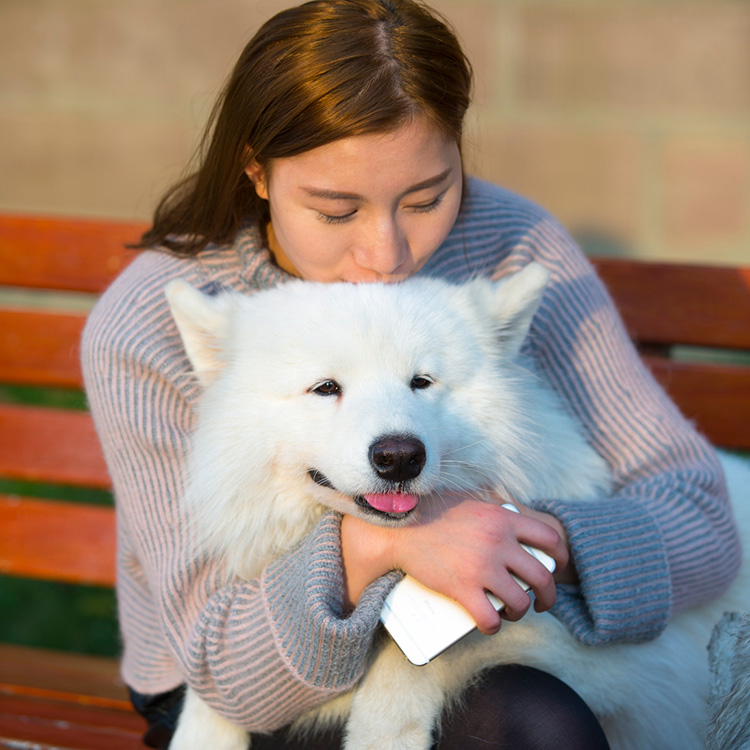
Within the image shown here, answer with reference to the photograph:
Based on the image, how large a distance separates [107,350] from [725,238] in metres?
2.81

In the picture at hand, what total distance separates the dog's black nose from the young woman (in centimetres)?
17

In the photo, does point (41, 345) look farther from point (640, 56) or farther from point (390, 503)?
point (640, 56)

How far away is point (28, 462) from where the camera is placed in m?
2.73

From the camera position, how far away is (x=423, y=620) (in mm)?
1444

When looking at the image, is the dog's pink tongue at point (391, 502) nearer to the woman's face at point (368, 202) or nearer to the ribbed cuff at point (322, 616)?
the ribbed cuff at point (322, 616)

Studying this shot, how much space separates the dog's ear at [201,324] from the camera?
66.2 inches

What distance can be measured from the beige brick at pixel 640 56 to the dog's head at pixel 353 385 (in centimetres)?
218

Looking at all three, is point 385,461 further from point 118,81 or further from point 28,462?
point 118,81

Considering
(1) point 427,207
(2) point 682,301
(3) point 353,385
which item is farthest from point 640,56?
(3) point 353,385

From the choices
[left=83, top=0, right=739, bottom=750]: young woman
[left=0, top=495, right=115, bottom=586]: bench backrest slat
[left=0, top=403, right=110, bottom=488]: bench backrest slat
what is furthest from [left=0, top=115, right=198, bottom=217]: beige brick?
[left=83, top=0, right=739, bottom=750]: young woman

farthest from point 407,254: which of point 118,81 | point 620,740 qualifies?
point 118,81

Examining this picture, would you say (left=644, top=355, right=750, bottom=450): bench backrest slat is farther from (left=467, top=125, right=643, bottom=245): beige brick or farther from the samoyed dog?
(left=467, top=125, right=643, bottom=245): beige brick

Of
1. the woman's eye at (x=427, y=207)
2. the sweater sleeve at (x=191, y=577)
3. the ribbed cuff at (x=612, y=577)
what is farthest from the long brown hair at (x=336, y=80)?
the ribbed cuff at (x=612, y=577)

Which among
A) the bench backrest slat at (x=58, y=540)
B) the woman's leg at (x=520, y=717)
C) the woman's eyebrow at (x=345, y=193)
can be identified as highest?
the woman's eyebrow at (x=345, y=193)
